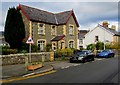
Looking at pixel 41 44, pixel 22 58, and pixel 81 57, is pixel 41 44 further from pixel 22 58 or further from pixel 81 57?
pixel 22 58

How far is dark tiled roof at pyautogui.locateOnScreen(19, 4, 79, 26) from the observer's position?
3681 cm

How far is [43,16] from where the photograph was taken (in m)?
40.1

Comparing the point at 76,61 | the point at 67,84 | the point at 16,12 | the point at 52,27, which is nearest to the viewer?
the point at 67,84

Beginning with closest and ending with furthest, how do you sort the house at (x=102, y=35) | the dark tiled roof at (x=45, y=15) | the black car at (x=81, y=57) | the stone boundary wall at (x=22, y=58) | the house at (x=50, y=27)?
1. the stone boundary wall at (x=22, y=58)
2. the black car at (x=81, y=57)
3. the house at (x=50, y=27)
4. the dark tiled roof at (x=45, y=15)
5. the house at (x=102, y=35)

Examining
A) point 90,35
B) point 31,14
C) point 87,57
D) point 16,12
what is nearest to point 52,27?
point 31,14

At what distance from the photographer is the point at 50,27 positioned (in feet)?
132

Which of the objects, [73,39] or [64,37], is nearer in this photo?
[64,37]

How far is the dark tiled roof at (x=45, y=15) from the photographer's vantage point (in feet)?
121

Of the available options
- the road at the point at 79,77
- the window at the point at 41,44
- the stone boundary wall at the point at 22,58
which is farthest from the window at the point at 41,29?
the road at the point at 79,77

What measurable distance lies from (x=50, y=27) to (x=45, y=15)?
103 inches

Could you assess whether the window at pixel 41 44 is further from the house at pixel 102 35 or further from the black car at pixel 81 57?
the house at pixel 102 35

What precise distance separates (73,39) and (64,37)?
3784 millimetres

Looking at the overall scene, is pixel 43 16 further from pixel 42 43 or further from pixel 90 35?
pixel 90 35

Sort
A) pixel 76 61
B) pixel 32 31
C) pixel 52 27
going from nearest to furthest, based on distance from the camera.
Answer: pixel 76 61 < pixel 32 31 < pixel 52 27
